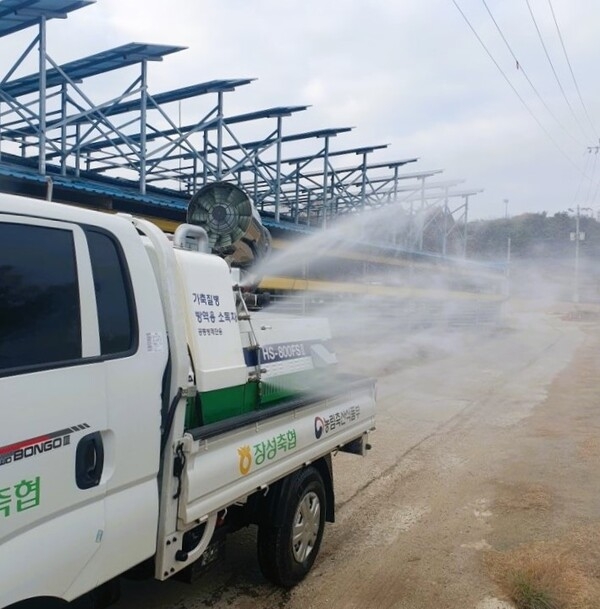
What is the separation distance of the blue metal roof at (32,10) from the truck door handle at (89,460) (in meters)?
12.2

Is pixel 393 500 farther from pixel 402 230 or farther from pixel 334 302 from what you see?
pixel 402 230

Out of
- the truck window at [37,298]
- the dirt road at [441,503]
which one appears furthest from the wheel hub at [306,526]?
the truck window at [37,298]

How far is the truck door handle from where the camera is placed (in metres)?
2.26

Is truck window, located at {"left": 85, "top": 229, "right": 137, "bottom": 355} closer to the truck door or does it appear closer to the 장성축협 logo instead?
the truck door

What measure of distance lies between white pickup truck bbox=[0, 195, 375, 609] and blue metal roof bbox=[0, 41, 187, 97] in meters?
12.0

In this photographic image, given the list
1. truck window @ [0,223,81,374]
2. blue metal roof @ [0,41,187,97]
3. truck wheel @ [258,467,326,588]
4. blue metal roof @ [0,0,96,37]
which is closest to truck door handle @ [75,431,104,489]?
truck window @ [0,223,81,374]

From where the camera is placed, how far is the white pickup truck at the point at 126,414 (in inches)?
82.5

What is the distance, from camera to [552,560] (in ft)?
14.2

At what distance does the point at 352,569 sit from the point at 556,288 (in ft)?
139

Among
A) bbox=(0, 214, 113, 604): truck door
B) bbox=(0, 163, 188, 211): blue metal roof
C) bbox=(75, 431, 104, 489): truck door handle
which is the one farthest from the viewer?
bbox=(0, 163, 188, 211): blue metal roof

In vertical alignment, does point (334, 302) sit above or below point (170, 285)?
below

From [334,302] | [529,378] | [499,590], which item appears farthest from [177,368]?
[334,302]

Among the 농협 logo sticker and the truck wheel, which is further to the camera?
the truck wheel

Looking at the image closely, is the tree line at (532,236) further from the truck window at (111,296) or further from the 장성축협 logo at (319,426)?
the truck window at (111,296)
